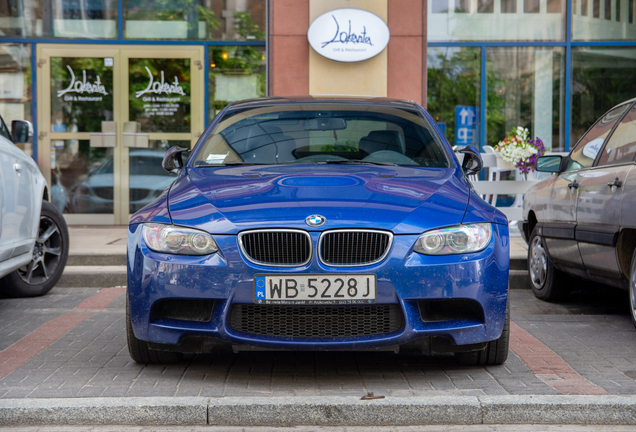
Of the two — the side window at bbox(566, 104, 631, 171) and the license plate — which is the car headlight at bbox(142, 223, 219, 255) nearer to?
the license plate

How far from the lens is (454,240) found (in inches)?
147

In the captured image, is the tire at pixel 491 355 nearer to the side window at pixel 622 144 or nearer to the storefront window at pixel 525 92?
the side window at pixel 622 144

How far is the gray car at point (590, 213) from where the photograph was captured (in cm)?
508

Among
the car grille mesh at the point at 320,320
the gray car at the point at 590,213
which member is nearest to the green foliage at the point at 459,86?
the gray car at the point at 590,213

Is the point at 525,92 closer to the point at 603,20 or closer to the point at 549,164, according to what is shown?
the point at 603,20

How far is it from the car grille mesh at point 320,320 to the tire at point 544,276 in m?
3.14

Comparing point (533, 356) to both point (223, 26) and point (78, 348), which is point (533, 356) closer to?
point (78, 348)

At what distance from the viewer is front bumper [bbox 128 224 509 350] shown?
363 centimetres

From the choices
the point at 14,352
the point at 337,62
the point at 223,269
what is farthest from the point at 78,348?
the point at 337,62

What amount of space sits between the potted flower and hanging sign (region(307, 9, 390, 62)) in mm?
2190

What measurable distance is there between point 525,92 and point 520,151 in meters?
2.12

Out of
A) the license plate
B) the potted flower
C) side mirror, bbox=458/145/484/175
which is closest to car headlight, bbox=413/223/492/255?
the license plate

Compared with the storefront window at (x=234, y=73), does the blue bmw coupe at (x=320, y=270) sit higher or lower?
lower

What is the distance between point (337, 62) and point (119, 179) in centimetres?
368
